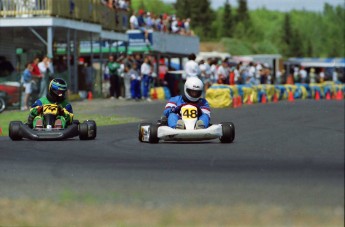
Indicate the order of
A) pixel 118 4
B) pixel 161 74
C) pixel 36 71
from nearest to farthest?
pixel 36 71 < pixel 161 74 < pixel 118 4

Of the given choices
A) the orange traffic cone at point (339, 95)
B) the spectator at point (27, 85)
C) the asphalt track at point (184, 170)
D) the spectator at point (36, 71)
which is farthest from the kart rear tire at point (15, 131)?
the orange traffic cone at point (339, 95)

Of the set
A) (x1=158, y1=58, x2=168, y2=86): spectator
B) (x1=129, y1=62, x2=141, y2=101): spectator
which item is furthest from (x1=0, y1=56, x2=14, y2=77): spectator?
(x1=158, y1=58, x2=168, y2=86): spectator

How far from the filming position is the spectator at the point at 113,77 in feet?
104

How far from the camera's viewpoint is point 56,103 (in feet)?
51.1

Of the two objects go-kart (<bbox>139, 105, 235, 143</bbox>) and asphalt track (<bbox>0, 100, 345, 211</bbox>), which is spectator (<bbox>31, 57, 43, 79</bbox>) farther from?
go-kart (<bbox>139, 105, 235, 143</bbox>)

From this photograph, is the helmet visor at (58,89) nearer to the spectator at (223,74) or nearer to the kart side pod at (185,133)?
the kart side pod at (185,133)

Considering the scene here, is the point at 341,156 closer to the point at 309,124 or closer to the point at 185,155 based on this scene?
the point at 185,155

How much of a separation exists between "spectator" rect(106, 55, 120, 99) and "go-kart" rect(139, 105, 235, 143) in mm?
17396

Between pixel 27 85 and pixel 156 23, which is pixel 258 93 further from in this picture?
pixel 27 85

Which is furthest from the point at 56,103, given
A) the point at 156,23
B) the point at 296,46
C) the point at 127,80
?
the point at 296,46

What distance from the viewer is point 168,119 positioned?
14453 millimetres

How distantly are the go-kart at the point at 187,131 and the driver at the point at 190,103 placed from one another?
9 centimetres

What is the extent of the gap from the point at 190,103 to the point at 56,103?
232cm

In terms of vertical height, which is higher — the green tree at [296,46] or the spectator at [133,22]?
the spectator at [133,22]
